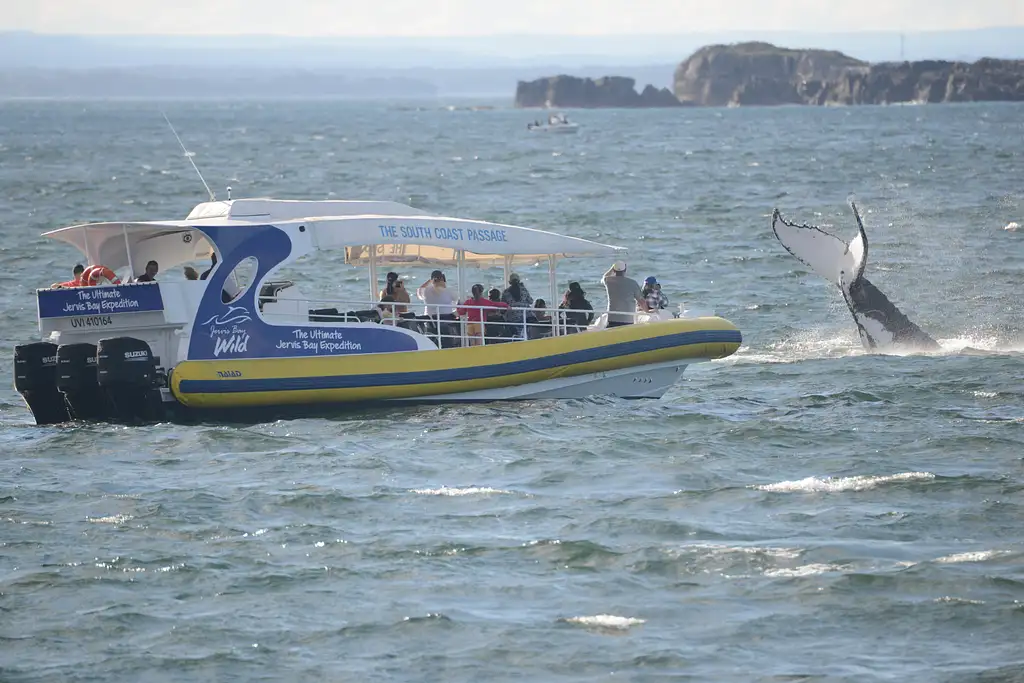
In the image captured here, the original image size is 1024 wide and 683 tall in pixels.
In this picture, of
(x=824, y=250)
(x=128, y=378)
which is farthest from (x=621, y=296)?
(x=128, y=378)

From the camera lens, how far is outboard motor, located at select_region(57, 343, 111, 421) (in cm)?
1969

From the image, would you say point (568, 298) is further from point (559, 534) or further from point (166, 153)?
point (166, 153)

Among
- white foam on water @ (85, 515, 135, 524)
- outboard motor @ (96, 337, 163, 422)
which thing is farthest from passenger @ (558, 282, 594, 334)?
white foam on water @ (85, 515, 135, 524)

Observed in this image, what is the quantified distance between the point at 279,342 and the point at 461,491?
4468mm

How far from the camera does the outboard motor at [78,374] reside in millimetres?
19688

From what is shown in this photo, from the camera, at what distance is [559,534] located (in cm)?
1523

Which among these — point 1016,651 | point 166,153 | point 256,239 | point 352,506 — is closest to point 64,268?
point 256,239

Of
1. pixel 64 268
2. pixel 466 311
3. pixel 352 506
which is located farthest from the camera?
pixel 64 268

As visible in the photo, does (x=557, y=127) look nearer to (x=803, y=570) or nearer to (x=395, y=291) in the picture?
(x=395, y=291)

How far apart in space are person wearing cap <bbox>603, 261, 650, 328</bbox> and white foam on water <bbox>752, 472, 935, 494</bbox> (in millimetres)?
5694

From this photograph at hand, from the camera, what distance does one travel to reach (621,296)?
2234 cm

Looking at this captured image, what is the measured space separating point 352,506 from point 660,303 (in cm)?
721

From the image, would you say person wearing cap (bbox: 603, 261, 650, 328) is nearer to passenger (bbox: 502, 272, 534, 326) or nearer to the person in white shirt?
passenger (bbox: 502, 272, 534, 326)

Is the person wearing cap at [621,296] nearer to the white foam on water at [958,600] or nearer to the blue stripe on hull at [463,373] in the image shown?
the blue stripe on hull at [463,373]
